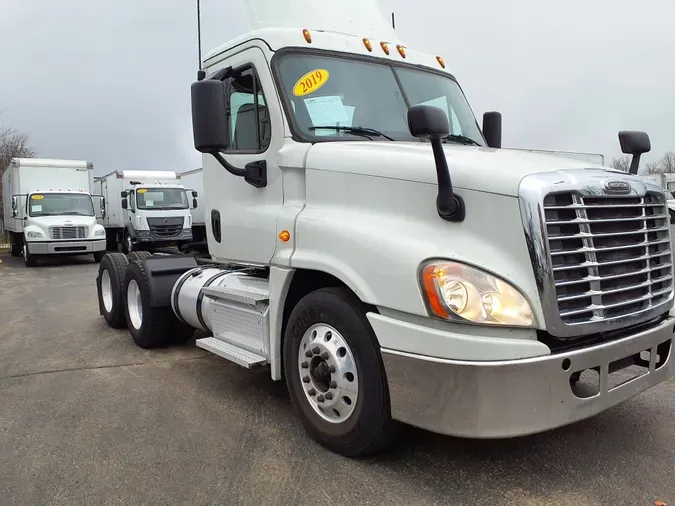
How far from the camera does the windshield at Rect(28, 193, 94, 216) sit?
18734mm

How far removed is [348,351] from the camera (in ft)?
10.7

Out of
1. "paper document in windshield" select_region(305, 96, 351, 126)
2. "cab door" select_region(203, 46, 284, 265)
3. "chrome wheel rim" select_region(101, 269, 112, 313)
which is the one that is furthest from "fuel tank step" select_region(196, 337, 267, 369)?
"chrome wheel rim" select_region(101, 269, 112, 313)

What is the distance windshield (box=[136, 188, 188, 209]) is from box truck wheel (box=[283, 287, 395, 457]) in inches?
774

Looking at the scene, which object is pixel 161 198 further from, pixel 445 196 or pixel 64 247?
pixel 445 196

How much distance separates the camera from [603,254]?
301 cm

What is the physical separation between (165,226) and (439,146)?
20317mm

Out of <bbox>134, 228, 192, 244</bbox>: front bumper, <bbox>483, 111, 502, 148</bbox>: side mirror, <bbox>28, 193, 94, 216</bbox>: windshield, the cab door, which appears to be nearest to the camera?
the cab door

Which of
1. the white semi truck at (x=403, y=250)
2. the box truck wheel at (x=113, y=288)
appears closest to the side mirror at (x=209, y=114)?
the white semi truck at (x=403, y=250)

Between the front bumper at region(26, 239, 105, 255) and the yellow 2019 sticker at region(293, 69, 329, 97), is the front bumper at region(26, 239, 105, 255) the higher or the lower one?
the lower one

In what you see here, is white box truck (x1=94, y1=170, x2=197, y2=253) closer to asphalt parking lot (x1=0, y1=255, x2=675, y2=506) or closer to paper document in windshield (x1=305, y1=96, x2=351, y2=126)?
asphalt parking lot (x1=0, y1=255, x2=675, y2=506)

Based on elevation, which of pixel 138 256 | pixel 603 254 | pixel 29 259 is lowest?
pixel 29 259

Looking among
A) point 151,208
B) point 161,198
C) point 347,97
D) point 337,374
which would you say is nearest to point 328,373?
point 337,374

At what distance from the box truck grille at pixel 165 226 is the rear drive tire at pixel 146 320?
622 inches

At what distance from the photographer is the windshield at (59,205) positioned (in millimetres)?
18734
